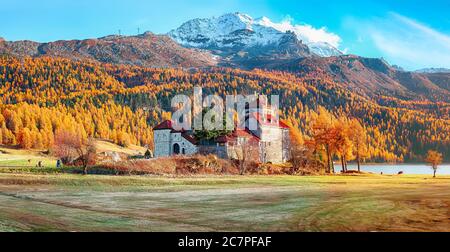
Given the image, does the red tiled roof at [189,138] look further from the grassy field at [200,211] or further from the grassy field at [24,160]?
the grassy field at [200,211]

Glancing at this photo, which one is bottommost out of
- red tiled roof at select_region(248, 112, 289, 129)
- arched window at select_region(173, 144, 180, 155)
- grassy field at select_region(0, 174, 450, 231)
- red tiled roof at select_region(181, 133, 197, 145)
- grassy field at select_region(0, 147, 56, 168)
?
grassy field at select_region(0, 174, 450, 231)

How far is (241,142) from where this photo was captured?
87875 millimetres

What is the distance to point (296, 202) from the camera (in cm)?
3212

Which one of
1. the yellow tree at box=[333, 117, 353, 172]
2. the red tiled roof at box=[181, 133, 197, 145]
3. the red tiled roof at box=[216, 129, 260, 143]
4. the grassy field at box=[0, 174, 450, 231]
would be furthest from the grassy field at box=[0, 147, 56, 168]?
the yellow tree at box=[333, 117, 353, 172]

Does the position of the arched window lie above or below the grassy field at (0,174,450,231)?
above

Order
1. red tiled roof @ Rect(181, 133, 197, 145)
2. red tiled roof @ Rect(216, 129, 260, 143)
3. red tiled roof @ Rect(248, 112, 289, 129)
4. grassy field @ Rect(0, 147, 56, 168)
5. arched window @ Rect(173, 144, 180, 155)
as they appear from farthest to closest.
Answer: red tiled roof @ Rect(248, 112, 289, 129), arched window @ Rect(173, 144, 180, 155), red tiled roof @ Rect(181, 133, 197, 145), red tiled roof @ Rect(216, 129, 260, 143), grassy field @ Rect(0, 147, 56, 168)

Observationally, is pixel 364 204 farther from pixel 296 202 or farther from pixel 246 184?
pixel 246 184

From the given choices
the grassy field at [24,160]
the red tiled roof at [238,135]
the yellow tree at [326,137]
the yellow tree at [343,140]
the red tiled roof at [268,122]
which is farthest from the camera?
the red tiled roof at [268,122]

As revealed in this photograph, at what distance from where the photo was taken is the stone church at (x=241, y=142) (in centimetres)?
8481

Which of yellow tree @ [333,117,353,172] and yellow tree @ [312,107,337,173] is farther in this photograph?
yellow tree @ [333,117,353,172]

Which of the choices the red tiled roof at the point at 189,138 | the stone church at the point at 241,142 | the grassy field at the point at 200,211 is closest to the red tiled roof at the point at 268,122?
the stone church at the point at 241,142

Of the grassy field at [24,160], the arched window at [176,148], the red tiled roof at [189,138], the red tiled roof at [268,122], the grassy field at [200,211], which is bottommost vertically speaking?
the grassy field at [200,211]

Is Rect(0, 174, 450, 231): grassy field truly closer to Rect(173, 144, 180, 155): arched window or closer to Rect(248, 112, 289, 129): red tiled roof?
Rect(173, 144, 180, 155): arched window

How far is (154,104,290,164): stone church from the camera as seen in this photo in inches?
3339
